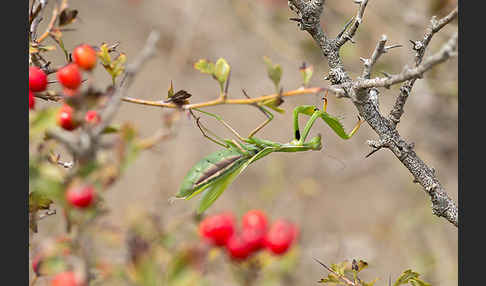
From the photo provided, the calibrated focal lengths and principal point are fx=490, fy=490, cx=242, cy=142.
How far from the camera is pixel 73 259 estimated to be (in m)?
0.60

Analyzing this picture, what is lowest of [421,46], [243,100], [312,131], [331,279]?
[331,279]

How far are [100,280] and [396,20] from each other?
2.97 m

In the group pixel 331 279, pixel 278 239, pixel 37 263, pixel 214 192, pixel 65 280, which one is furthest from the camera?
pixel 278 239

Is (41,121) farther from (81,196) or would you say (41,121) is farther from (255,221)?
(255,221)

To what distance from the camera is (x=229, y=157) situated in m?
1.24

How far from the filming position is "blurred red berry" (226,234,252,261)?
1324mm

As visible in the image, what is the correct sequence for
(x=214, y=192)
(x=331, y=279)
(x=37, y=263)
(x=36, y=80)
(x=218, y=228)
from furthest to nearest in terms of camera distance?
(x=218, y=228) → (x=214, y=192) → (x=331, y=279) → (x=36, y=80) → (x=37, y=263)

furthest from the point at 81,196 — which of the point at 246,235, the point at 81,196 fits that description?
the point at 246,235

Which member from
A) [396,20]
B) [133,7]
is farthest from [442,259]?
[133,7]

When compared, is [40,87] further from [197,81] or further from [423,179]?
[197,81]

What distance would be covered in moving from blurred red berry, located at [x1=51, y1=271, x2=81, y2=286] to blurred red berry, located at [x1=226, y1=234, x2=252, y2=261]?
29.6 inches

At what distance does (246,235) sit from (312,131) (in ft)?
5.01

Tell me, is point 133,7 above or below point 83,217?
above

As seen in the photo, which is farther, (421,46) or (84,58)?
(421,46)
